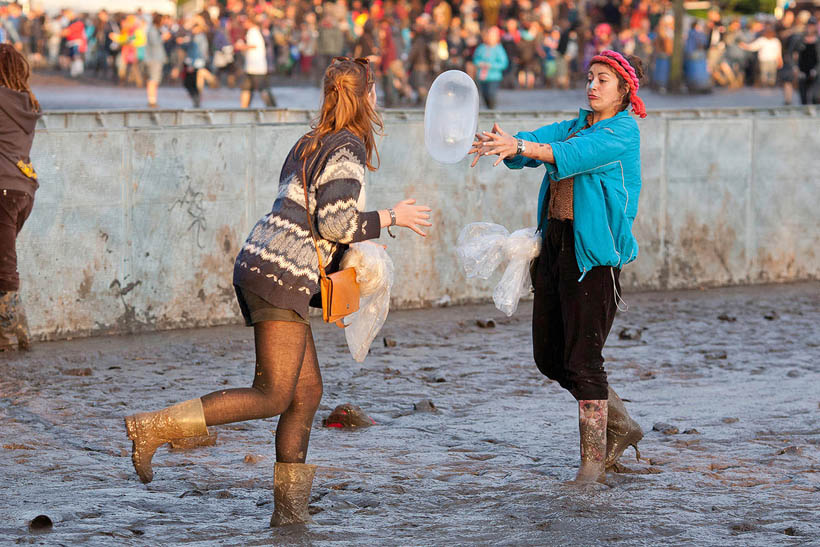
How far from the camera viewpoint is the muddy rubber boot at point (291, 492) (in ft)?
17.2

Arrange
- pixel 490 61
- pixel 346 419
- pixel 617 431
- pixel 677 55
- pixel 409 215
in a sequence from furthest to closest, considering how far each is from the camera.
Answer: pixel 677 55
pixel 490 61
pixel 346 419
pixel 617 431
pixel 409 215

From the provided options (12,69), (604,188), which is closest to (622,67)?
(604,188)

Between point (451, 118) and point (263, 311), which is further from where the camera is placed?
point (451, 118)

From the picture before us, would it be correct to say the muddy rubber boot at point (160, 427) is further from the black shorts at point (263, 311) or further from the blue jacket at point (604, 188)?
the blue jacket at point (604, 188)

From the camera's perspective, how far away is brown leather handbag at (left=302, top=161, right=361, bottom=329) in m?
5.11

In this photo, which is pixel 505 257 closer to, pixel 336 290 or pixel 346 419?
pixel 336 290

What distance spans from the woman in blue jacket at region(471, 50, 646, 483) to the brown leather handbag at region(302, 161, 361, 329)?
2.79ft

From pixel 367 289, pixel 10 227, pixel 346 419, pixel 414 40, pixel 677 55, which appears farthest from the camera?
pixel 677 55

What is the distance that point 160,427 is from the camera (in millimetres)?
5082

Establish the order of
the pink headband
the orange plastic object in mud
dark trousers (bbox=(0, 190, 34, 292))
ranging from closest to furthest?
the pink headband < the orange plastic object in mud < dark trousers (bbox=(0, 190, 34, 292))

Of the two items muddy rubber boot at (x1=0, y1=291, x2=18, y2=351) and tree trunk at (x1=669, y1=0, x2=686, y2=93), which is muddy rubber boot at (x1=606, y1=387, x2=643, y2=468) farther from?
tree trunk at (x1=669, y1=0, x2=686, y2=93)

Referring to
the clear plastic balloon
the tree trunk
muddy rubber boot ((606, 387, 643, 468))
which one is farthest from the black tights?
the tree trunk

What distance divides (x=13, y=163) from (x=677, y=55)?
2590cm

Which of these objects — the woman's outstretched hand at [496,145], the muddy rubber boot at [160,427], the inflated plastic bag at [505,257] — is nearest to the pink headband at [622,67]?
the woman's outstretched hand at [496,145]
